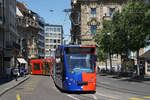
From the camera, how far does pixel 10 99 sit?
46.7 ft

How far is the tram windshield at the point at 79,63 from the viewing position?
54.2 feet

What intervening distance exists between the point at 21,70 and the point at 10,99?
28715 millimetres

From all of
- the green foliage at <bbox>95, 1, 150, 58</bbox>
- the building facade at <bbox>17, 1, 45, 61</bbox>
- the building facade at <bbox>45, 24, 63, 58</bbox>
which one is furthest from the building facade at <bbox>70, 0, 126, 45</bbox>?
the building facade at <bbox>45, 24, 63, 58</bbox>

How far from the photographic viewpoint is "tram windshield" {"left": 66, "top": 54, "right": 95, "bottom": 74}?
1652 centimetres

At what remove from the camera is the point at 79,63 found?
16.6 metres

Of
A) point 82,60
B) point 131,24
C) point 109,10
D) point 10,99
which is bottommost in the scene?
point 10,99

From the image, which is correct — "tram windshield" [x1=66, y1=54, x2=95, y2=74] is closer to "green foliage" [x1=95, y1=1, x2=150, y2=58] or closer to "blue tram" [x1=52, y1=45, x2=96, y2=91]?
"blue tram" [x1=52, y1=45, x2=96, y2=91]

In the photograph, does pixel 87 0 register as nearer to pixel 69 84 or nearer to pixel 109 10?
pixel 109 10

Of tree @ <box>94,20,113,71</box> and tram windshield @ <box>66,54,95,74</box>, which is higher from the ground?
tree @ <box>94,20,113,71</box>

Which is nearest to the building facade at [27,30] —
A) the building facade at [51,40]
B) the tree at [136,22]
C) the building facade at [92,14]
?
the building facade at [92,14]

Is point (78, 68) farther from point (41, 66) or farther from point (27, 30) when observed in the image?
point (27, 30)

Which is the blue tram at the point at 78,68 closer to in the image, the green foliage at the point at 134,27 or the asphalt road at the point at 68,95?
the asphalt road at the point at 68,95

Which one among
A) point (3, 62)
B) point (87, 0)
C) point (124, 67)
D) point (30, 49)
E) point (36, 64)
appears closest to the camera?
point (124, 67)

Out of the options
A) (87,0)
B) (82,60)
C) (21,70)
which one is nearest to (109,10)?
(87,0)
